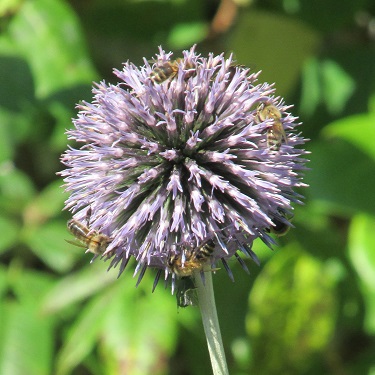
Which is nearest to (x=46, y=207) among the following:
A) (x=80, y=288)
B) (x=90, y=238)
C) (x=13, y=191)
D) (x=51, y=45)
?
(x=13, y=191)

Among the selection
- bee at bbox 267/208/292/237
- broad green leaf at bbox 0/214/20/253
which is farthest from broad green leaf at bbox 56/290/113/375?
bee at bbox 267/208/292/237

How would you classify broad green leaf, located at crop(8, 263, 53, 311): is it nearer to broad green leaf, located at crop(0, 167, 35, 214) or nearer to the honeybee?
broad green leaf, located at crop(0, 167, 35, 214)

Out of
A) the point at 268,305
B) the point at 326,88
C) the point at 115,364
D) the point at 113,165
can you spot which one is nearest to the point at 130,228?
the point at 113,165

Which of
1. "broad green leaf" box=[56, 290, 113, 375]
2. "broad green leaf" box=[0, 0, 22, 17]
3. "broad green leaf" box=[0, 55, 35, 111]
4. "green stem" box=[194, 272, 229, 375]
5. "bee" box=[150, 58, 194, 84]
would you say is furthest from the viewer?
"broad green leaf" box=[0, 0, 22, 17]

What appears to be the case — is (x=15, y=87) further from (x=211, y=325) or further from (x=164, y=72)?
(x=211, y=325)

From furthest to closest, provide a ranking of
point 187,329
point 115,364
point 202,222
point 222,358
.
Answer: point 187,329 < point 115,364 < point 202,222 < point 222,358

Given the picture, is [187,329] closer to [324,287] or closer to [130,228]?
[324,287]
